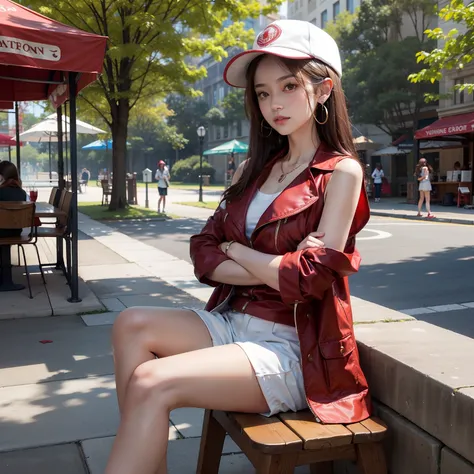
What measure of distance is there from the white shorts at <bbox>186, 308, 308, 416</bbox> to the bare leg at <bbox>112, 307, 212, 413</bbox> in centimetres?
8

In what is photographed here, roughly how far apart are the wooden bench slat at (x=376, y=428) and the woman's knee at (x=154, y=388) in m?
0.65

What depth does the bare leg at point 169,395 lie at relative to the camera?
1900mm

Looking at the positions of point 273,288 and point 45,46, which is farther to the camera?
point 45,46

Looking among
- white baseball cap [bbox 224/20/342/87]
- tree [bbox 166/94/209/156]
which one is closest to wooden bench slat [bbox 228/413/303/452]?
white baseball cap [bbox 224/20/342/87]

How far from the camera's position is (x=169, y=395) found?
6.49 ft

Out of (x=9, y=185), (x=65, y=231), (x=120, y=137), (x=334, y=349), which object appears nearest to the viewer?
(x=334, y=349)

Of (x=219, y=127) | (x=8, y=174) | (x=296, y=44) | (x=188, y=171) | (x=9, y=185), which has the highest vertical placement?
(x=219, y=127)

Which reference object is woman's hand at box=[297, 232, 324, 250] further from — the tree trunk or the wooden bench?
the tree trunk

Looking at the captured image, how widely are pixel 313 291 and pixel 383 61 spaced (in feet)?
96.1

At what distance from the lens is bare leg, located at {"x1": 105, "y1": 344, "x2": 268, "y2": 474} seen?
1900 millimetres

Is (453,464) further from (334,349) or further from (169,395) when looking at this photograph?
(169,395)

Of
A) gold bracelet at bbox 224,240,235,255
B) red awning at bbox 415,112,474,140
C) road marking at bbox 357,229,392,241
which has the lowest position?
road marking at bbox 357,229,392,241

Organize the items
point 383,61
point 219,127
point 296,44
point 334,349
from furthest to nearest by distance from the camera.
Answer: point 219,127 → point 383,61 → point 296,44 → point 334,349

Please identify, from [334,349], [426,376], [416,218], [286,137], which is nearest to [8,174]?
[286,137]
